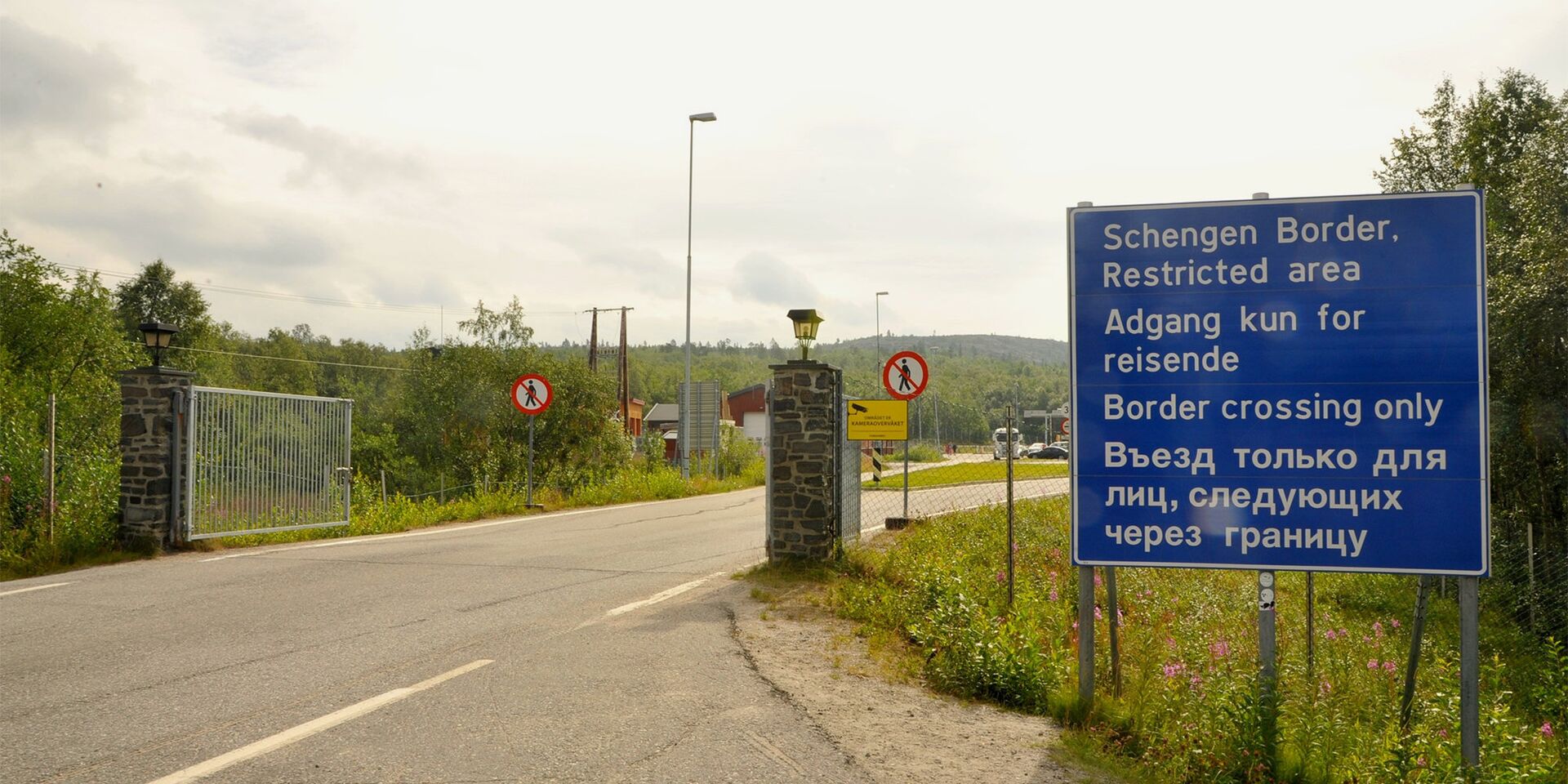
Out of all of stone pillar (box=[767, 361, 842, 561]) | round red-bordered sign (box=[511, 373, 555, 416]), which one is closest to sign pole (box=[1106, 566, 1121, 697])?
stone pillar (box=[767, 361, 842, 561])

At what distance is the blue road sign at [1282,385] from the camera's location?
5.63m

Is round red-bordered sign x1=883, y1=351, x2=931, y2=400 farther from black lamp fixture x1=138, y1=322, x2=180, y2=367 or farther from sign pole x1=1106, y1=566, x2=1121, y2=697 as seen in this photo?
black lamp fixture x1=138, y1=322, x2=180, y2=367

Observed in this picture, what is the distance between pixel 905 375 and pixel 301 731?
11506 millimetres

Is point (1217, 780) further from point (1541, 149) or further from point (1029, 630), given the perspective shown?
point (1541, 149)

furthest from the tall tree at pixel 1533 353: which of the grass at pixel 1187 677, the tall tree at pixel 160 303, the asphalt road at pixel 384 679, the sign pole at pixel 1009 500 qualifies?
the tall tree at pixel 160 303

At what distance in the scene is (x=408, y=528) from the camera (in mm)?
16672

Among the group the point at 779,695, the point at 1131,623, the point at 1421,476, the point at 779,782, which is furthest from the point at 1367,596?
the point at 779,782

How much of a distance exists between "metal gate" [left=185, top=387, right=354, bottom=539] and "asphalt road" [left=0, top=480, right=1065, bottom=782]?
1496 mm

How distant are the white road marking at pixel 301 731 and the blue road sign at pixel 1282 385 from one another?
394 cm

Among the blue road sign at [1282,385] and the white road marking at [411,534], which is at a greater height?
→ the blue road sign at [1282,385]

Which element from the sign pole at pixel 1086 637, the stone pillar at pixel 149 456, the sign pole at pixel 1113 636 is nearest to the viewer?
the sign pole at pixel 1086 637

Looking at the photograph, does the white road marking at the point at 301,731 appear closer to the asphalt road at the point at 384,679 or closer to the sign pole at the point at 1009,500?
the asphalt road at the point at 384,679

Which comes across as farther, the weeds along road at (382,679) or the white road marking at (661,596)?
the white road marking at (661,596)

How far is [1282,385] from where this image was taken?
19.4 ft
